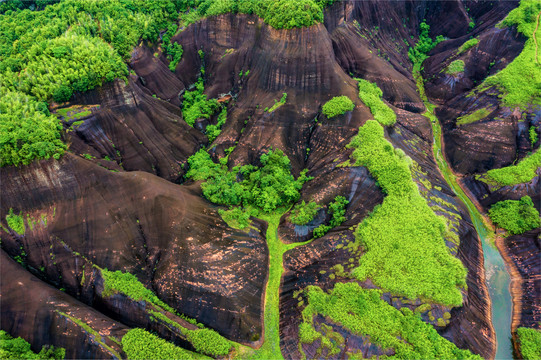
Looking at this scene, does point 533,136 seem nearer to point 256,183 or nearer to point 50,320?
point 256,183

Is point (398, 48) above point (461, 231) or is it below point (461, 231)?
above

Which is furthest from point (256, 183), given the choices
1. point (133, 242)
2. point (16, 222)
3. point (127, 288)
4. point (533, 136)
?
point (533, 136)

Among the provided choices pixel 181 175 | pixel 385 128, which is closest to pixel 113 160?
pixel 181 175

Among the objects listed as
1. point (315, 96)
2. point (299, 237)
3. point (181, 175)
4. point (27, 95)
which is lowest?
point (299, 237)

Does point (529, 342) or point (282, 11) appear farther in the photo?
point (282, 11)

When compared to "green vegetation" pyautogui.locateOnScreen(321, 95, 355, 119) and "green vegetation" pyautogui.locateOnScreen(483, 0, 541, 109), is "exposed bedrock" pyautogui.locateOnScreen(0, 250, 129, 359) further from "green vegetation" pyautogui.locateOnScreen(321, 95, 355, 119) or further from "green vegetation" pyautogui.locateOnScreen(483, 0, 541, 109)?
"green vegetation" pyautogui.locateOnScreen(483, 0, 541, 109)

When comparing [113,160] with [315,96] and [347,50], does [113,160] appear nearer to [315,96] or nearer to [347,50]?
[315,96]

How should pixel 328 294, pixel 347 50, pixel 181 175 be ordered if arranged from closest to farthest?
pixel 328 294, pixel 181 175, pixel 347 50
